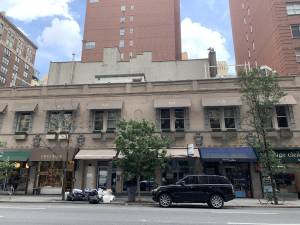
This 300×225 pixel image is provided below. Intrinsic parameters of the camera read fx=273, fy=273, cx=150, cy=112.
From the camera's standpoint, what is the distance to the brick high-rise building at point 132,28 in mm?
63594

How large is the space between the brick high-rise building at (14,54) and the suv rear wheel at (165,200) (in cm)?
6053

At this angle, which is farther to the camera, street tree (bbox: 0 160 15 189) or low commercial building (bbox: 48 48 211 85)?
low commercial building (bbox: 48 48 211 85)

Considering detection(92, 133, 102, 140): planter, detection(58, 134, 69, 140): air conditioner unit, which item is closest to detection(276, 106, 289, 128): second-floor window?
detection(92, 133, 102, 140): planter

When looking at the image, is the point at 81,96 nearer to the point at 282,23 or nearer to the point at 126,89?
the point at 126,89

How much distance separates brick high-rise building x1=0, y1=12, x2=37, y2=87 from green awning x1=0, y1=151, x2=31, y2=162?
46890mm

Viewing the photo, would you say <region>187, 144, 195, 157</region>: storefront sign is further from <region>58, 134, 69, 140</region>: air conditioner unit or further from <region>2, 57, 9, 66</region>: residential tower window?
<region>2, 57, 9, 66</region>: residential tower window

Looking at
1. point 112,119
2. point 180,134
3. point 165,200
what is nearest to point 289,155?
point 180,134

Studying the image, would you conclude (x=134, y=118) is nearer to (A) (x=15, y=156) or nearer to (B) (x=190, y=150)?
(B) (x=190, y=150)

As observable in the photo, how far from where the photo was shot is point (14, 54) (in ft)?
253

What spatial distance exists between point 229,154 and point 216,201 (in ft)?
23.5

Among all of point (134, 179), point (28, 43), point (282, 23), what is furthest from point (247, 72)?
point (28, 43)

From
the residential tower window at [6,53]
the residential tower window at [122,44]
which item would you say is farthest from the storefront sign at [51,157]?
the residential tower window at [6,53]

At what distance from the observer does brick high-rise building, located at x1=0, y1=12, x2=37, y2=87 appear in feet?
235

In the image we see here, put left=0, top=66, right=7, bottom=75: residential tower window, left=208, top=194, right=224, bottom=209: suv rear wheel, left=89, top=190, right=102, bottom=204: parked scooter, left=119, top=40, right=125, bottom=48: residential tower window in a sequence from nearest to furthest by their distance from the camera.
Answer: left=208, top=194, right=224, bottom=209: suv rear wheel → left=89, top=190, right=102, bottom=204: parked scooter → left=119, top=40, right=125, bottom=48: residential tower window → left=0, top=66, right=7, bottom=75: residential tower window
